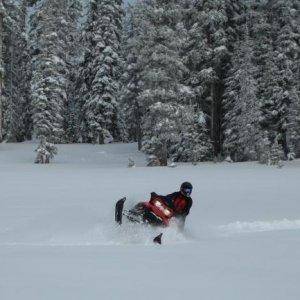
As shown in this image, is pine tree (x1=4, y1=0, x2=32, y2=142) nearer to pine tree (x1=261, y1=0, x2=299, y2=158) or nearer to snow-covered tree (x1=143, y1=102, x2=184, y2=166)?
snow-covered tree (x1=143, y1=102, x2=184, y2=166)

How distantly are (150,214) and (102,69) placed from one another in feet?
121

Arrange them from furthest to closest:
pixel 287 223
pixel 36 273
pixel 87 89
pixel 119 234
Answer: pixel 87 89 → pixel 287 223 → pixel 119 234 → pixel 36 273

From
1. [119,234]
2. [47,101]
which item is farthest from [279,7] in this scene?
[119,234]

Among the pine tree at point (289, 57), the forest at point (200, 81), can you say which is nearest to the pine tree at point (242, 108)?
the forest at point (200, 81)

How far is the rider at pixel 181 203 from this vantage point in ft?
39.9

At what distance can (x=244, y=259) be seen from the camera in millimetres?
8836

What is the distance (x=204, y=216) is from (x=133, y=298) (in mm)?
9177

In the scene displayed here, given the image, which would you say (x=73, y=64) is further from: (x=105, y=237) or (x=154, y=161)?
(x=105, y=237)

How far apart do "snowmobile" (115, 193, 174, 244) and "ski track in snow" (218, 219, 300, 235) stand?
6.67ft

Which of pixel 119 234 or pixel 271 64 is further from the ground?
pixel 271 64

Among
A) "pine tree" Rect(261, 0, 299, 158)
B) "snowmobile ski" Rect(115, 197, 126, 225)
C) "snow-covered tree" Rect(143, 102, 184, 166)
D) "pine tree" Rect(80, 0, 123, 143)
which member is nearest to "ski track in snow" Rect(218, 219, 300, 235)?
"snowmobile ski" Rect(115, 197, 126, 225)

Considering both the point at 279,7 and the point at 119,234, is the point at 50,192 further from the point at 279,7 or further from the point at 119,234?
the point at 279,7

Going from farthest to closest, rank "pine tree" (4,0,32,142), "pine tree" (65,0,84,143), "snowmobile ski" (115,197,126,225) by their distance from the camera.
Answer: "pine tree" (65,0,84,143)
"pine tree" (4,0,32,142)
"snowmobile ski" (115,197,126,225)

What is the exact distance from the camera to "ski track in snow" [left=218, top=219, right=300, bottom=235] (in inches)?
537
